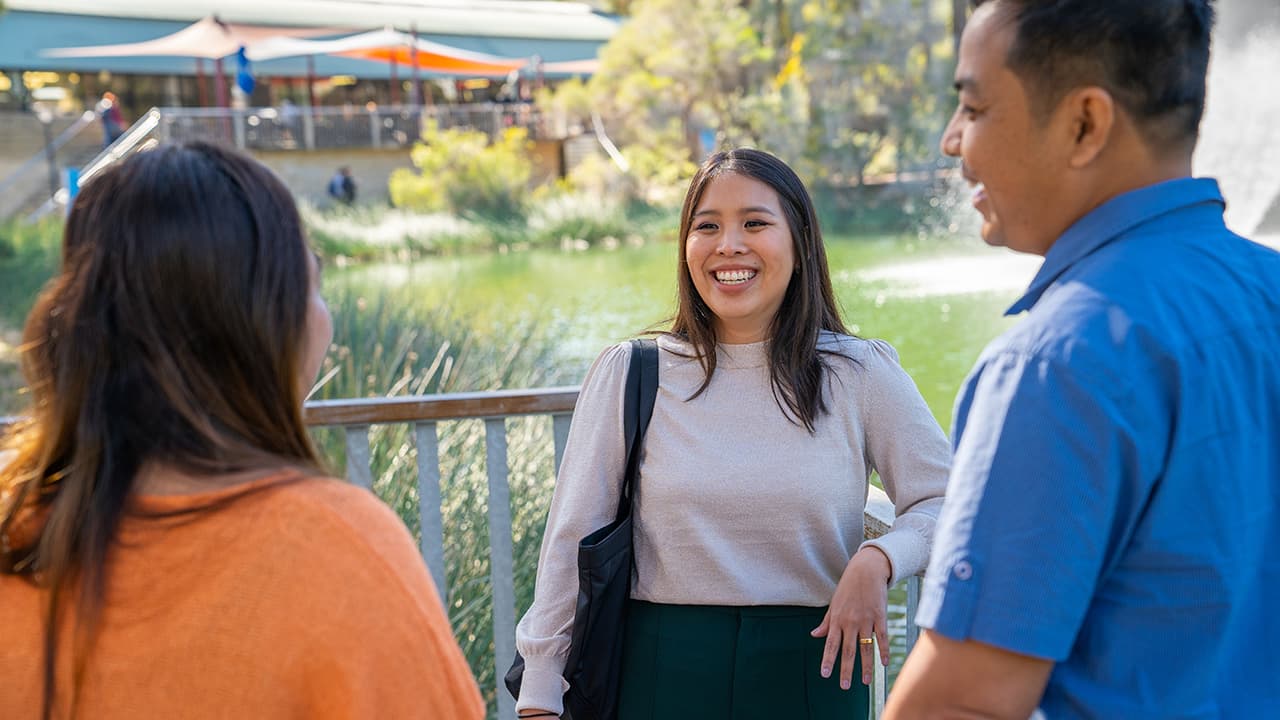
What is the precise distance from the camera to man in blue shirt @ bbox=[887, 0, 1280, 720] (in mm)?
1091

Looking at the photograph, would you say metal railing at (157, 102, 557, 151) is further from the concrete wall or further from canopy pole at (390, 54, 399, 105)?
canopy pole at (390, 54, 399, 105)

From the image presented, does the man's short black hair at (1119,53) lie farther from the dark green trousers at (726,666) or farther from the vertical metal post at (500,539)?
the vertical metal post at (500,539)

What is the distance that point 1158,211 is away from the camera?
1173mm

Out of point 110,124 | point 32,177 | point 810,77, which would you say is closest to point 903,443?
point 810,77

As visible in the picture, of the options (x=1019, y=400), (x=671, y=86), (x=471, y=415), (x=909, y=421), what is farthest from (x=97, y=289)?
(x=671, y=86)

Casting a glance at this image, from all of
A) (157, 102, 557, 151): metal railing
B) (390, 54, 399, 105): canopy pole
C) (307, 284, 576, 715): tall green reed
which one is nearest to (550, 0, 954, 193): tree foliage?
(157, 102, 557, 151): metal railing

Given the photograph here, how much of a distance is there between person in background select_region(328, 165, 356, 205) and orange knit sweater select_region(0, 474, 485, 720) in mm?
25288

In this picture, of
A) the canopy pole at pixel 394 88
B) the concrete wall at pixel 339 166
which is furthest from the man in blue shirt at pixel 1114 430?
the canopy pole at pixel 394 88

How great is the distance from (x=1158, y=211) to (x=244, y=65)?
25.3 m

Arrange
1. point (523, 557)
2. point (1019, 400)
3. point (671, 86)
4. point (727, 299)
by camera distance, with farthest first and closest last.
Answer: point (671, 86), point (523, 557), point (727, 299), point (1019, 400)

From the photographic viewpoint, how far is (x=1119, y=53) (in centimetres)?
116

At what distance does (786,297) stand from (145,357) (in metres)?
1.41

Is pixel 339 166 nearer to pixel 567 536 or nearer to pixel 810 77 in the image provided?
pixel 810 77

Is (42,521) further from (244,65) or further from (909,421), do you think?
(244,65)
